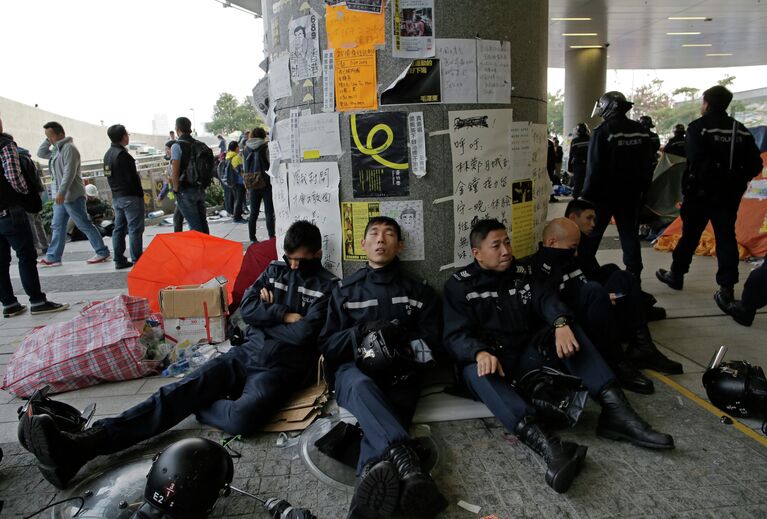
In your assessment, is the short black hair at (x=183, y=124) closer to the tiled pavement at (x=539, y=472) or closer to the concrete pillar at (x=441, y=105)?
the concrete pillar at (x=441, y=105)

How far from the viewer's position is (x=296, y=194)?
11.8 ft

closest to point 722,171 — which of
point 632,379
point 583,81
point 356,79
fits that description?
point 632,379

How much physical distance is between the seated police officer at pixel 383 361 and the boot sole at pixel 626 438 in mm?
1015

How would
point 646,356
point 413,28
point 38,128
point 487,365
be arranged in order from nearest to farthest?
point 487,365
point 413,28
point 646,356
point 38,128

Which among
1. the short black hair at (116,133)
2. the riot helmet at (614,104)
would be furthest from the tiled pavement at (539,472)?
the short black hair at (116,133)

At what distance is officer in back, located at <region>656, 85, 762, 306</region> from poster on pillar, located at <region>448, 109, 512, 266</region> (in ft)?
8.92

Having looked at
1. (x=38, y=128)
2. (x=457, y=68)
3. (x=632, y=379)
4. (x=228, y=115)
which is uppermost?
(x=228, y=115)

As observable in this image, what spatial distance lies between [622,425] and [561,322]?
2.05 ft

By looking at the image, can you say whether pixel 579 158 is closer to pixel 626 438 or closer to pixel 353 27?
pixel 353 27

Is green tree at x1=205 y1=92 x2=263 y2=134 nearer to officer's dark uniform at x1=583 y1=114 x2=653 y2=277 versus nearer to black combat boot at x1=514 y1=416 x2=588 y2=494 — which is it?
officer's dark uniform at x1=583 y1=114 x2=653 y2=277

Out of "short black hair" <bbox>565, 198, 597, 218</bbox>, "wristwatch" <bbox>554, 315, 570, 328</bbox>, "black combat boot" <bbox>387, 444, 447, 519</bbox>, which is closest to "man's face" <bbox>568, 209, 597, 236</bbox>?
"short black hair" <bbox>565, 198, 597, 218</bbox>

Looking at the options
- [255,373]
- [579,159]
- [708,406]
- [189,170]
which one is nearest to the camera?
[708,406]

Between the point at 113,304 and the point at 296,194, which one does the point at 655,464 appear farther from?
the point at 113,304

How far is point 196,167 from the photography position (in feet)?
24.6
